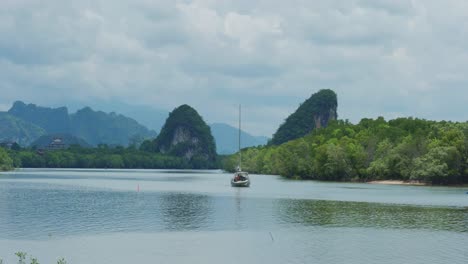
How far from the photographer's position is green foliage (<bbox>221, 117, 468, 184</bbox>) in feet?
429

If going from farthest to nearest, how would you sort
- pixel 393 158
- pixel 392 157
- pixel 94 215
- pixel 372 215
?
pixel 392 157
pixel 393 158
pixel 372 215
pixel 94 215

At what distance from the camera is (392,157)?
144 m

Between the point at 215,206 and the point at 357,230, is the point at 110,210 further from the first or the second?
the point at 357,230

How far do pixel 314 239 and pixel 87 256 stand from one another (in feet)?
55.1

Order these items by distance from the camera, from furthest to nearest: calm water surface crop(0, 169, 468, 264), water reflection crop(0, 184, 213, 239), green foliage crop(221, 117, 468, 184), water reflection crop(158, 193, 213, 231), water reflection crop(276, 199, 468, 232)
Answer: green foliage crop(221, 117, 468, 184), water reflection crop(276, 199, 468, 232), water reflection crop(158, 193, 213, 231), water reflection crop(0, 184, 213, 239), calm water surface crop(0, 169, 468, 264)

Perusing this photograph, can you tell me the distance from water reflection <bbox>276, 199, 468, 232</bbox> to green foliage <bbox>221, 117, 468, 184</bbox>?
56.8 metres

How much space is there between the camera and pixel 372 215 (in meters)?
65.1

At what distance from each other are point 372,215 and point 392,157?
81431mm

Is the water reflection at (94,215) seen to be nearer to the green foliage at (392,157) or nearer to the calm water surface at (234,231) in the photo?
the calm water surface at (234,231)

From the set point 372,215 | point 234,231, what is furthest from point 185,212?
point 372,215

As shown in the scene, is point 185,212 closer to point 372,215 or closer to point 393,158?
point 372,215

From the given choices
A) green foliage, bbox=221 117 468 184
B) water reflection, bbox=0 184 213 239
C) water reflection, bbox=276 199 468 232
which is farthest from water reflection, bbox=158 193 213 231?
green foliage, bbox=221 117 468 184

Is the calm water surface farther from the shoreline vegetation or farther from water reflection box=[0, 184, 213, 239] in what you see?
the shoreline vegetation

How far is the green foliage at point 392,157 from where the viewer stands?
131 meters
